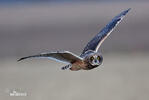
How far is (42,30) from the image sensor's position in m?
2.28

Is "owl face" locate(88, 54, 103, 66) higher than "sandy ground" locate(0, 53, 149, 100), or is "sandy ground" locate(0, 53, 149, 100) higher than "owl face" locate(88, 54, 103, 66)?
"sandy ground" locate(0, 53, 149, 100)

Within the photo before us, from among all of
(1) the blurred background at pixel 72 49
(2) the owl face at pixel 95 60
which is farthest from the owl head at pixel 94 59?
(1) the blurred background at pixel 72 49

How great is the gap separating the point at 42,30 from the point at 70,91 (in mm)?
678

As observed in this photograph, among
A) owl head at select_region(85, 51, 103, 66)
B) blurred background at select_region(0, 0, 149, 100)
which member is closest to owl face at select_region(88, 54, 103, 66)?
owl head at select_region(85, 51, 103, 66)

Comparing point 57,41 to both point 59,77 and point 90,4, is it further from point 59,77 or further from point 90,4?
point 90,4

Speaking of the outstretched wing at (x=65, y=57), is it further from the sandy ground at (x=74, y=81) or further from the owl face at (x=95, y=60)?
the sandy ground at (x=74, y=81)

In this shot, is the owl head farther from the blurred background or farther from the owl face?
the blurred background

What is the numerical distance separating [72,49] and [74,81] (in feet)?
0.87

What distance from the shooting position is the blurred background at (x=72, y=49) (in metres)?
1.71

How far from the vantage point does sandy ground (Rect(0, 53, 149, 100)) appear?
1661 millimetres

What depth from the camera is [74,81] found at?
180cm
